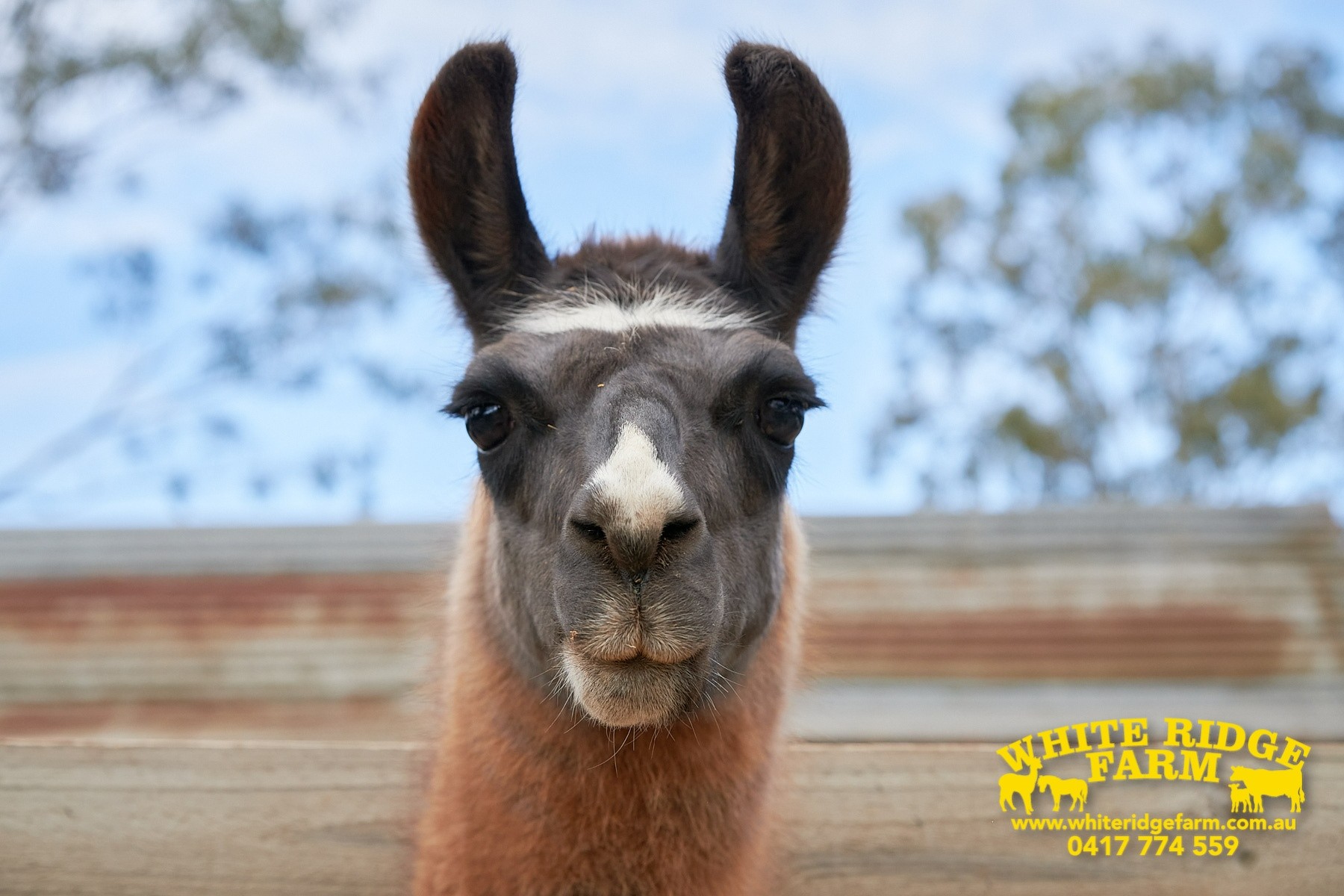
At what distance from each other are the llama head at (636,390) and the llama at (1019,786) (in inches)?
33.7

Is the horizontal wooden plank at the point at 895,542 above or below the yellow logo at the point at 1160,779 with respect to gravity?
above

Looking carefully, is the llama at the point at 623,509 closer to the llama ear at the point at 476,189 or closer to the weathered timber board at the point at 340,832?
the llama ear at the point at 476,189

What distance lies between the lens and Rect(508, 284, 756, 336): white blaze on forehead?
321 centimetres

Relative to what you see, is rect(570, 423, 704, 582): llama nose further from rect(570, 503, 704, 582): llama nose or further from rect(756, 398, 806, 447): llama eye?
rect(756, 398, 806, 447): llama eye

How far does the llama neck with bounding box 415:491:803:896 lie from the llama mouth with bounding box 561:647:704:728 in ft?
0.77

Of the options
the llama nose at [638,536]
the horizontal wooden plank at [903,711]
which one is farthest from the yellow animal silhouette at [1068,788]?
the horizontal wooden plank at [903,711]

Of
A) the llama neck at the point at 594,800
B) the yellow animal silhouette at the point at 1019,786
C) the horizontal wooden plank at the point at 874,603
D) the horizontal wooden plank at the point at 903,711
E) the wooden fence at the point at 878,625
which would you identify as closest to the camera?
the llama neck at the point at 594,800

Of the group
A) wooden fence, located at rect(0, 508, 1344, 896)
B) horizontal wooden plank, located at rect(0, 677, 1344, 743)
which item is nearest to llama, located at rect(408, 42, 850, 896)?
wooden fence, located at rect(0, 508, 1344, 896)

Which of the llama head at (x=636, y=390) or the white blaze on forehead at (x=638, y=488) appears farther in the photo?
the llama head at (x=636, y=390)

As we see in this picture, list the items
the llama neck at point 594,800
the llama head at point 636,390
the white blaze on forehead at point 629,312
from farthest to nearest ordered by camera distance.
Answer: the white blaze on forehead at point 629,312, the llama neck at point 594,800, the llama head at point 636,390

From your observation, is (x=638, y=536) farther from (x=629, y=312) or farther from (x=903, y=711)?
(x=903, y=711)

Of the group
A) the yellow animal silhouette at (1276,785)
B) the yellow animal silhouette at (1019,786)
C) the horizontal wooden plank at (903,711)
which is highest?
the yellow animal silhouette at (1276,785)

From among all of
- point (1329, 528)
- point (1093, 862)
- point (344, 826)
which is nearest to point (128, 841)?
point (344, 826)

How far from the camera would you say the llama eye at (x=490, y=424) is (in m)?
3.12
